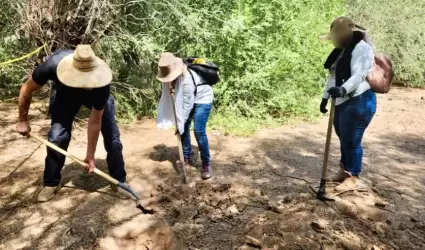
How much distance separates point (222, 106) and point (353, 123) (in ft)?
13.0

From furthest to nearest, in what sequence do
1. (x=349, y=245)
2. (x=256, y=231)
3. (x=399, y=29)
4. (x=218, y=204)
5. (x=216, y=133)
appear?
1. (x=399, y=29)
2. (x=216, y=133)
3. (x=218, y=204)
4. (x=256, y=231)
5. (x=349, y=245)

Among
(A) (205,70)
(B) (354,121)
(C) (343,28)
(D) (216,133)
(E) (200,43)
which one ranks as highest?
(C) (343,28)

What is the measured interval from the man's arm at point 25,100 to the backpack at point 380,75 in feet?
10.6

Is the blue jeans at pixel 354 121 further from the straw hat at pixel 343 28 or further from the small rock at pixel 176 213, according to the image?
the small rock at pixel 176 213

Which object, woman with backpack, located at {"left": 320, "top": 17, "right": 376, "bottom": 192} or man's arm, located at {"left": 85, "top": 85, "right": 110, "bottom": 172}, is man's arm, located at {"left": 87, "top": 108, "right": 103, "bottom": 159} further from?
woman with backpack, located at {"left": 320, "top": 17, "right": 376, "bottom": 192}

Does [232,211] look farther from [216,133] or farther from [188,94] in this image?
[216,133]

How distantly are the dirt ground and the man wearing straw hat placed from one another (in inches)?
15.3

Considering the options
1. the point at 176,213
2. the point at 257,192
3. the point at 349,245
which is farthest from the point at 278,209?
the point at 176,213

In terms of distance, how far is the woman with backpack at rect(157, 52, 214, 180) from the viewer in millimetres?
4465

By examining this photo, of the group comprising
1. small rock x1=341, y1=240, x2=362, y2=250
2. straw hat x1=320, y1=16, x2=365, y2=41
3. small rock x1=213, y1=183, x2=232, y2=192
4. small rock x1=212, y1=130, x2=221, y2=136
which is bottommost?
small rock x1=212, y1=130, x2=221, y2=136

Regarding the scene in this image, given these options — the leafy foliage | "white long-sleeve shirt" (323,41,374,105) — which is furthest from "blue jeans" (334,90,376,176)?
the leafy foliage

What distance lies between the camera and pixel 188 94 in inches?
181

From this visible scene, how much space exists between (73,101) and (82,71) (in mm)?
607

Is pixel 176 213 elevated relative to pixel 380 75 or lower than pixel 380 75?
lower
